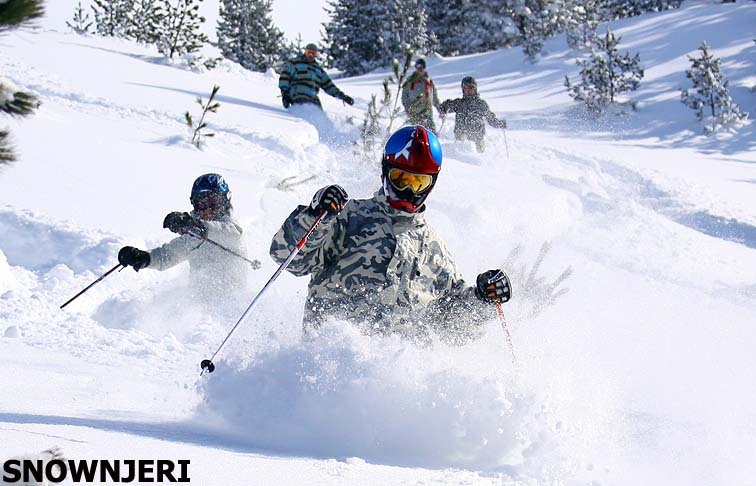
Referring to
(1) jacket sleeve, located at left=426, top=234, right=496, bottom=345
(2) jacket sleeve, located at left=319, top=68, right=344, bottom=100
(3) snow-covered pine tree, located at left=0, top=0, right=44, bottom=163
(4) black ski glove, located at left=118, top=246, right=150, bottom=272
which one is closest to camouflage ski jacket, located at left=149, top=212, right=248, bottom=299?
(4) black ski glove, located at left=118, top=246, right=150, bottom=272

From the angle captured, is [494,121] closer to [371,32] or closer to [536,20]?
[536,20]

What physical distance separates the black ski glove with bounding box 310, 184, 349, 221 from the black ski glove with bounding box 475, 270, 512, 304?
2.97 feet

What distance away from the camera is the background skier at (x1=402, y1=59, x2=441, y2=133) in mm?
15570

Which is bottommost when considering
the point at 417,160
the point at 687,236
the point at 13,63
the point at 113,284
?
the point at 687,236

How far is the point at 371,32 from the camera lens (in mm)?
37875

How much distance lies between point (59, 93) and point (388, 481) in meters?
10.6

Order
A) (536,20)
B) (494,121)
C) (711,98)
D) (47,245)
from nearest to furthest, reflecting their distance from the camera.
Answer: (47,245), (494,121), (711,98), (536,20)

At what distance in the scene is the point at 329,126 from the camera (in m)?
15.7

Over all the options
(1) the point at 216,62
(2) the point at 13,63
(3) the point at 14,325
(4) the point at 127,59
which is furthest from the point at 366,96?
(3) the point at 14,325

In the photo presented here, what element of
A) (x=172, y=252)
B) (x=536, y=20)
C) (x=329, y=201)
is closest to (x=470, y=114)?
(x=172, y=252)

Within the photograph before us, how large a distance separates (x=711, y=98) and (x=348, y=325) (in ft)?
→ 56.8

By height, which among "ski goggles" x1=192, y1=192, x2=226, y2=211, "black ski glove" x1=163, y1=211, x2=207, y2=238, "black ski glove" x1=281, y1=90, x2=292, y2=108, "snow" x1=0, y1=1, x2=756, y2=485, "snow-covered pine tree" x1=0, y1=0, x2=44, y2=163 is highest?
"snow-covered pine tree" x1=0, y1=0, x2=44, y2=163

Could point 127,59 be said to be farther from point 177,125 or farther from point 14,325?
point 14,325

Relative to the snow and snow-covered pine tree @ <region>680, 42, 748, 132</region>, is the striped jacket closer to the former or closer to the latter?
the snow
